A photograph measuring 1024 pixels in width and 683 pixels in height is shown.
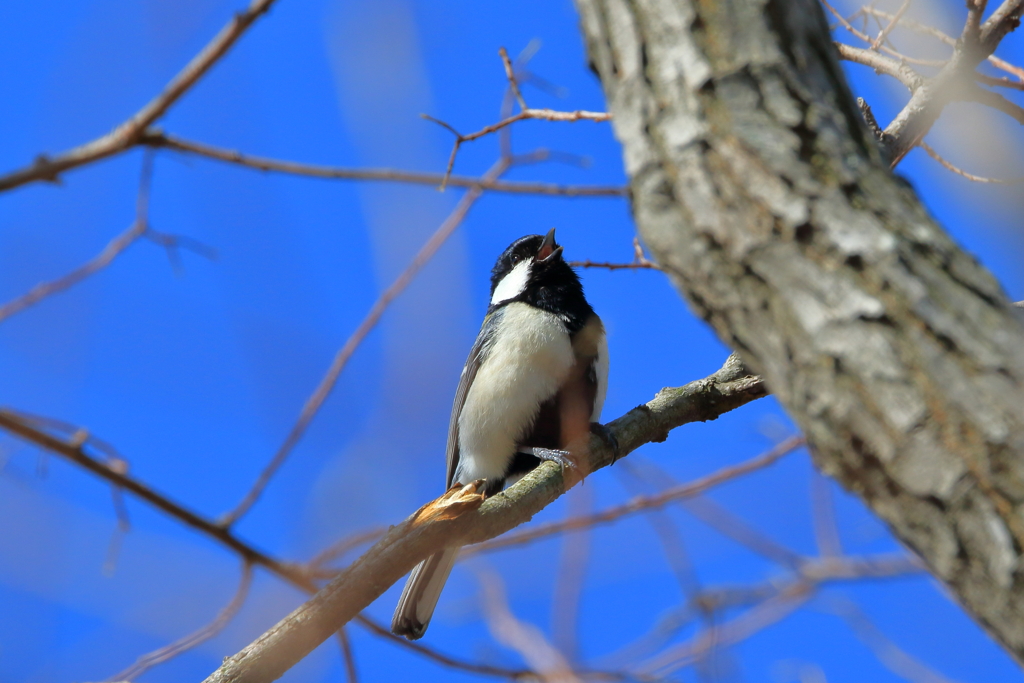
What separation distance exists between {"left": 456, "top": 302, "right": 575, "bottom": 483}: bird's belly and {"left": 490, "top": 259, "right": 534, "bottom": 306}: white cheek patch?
48cm

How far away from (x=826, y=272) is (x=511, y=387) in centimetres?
344

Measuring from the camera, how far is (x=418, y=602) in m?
4.11

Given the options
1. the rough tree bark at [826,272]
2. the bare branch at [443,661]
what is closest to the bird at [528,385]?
the bare branch at [443,661]

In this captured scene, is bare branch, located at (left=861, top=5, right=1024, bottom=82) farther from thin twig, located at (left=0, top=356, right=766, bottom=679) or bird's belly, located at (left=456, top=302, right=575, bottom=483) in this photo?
bird's belly, located at (left=456, top=302, right=575, bottom=483)

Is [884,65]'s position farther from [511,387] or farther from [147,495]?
[147,495]

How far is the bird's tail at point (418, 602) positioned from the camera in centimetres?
409

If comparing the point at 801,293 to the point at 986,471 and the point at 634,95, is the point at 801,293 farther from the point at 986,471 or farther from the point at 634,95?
the point at 634,95

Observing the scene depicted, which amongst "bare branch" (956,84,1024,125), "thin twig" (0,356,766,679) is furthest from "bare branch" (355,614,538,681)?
"bare branch" (956,84,1024,125)

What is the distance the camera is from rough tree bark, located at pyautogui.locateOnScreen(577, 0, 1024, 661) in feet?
4.08

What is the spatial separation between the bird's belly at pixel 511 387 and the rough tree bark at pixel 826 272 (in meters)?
3.17

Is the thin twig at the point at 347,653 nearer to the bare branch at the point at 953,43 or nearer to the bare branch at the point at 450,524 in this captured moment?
the bare branch at the point at 450,524

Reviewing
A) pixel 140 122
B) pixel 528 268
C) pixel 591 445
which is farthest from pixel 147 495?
pixel 528 268

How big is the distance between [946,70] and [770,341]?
1.96m

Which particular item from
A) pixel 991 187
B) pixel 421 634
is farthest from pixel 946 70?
pixel 421 634
